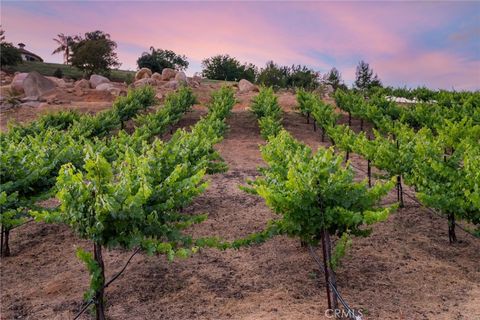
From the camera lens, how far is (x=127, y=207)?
25.3ft

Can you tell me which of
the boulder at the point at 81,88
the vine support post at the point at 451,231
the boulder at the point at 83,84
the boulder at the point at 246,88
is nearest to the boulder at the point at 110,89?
the boulder at the point at 81,88

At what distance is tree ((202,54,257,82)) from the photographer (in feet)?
266

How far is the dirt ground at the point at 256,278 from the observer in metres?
9.96

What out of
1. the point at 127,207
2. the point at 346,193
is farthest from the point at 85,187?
the point at 346,193

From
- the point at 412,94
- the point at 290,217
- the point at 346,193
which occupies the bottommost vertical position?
the point at 290,217

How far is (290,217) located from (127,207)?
3.45 m

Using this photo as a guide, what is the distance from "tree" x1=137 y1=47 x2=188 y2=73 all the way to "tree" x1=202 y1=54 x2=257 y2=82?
527 cm

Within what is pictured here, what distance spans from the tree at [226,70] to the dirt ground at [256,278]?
221 feet

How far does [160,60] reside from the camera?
76812 millimetres

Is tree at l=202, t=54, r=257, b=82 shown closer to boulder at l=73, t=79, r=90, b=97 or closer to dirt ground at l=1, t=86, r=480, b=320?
boulder at l=73, t=79, r=90, b=97

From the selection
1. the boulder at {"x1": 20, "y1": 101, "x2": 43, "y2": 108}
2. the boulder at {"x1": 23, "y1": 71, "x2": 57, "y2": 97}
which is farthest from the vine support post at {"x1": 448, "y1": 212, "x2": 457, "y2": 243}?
the boulder at {"x1": 23, "y1": 71, "x2": 57, "y2": 97}

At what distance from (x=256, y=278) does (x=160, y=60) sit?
70.3 meters

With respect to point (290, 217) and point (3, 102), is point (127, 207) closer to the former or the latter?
point (290, 217)

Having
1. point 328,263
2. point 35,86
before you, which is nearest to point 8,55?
point 35,86
